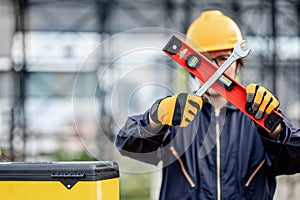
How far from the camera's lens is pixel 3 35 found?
12.6 meters

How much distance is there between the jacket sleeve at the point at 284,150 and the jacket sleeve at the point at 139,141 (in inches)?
14.0

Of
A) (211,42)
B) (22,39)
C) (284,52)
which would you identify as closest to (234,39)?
(211,42)

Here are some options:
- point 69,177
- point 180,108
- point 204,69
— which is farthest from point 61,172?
point 204,69

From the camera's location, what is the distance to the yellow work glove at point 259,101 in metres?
2.06

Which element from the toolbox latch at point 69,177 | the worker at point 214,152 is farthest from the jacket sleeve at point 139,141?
the toolbox latch at point 69,177

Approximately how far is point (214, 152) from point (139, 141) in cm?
28

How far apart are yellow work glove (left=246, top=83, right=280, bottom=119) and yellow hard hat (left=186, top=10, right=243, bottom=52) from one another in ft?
1.50

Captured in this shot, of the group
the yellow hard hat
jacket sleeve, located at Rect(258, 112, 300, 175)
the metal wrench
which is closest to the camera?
the metal wrench

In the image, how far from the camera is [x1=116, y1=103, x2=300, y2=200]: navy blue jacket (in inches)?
93.8

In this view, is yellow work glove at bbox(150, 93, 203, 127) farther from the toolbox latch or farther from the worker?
the toolbox latch

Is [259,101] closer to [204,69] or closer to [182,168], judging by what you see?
[204,69]

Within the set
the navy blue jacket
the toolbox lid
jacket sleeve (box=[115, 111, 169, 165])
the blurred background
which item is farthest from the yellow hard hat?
the blurred background

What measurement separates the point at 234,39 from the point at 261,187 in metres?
0.56

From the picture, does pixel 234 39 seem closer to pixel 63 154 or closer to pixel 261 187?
pixel 261 187
